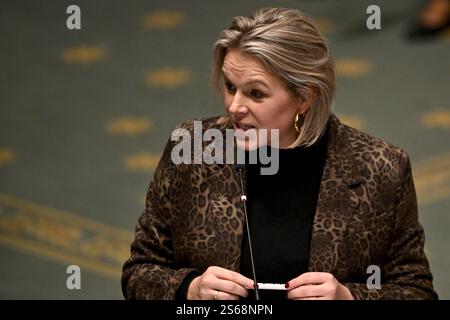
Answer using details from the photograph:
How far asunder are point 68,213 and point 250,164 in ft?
5.95

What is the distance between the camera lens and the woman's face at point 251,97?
84.0 inches

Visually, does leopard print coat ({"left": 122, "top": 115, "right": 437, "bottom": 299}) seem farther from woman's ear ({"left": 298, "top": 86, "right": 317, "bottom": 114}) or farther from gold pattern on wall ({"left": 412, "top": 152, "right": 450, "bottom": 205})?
gold pattern on wall ({"left": 412, "top": 152, "right": 450, "bottom": 205})

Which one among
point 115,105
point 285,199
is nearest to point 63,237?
point 115,105

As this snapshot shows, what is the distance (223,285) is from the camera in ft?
6.72

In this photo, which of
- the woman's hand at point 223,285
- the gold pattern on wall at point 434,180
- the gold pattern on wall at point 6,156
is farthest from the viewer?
the gold pattern on wall at point 6,156

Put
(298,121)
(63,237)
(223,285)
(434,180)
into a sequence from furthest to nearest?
1. (63,237)
2. (434,180)
3. (298,121)
4. (223,285)

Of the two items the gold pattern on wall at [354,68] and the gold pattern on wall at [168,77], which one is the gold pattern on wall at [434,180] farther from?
the gold pattern on wall at [168,77]

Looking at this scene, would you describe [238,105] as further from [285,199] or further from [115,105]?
[115,105]

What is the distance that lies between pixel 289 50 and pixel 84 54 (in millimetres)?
2006

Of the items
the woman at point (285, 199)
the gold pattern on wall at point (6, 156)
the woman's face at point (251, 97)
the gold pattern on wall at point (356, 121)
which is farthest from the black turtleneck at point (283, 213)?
the gold pattern on wall at point (6, 156)

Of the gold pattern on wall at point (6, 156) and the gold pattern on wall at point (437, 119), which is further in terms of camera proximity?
the gold pattern on wall at point (6, 156)

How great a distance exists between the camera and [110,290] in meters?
3.90
